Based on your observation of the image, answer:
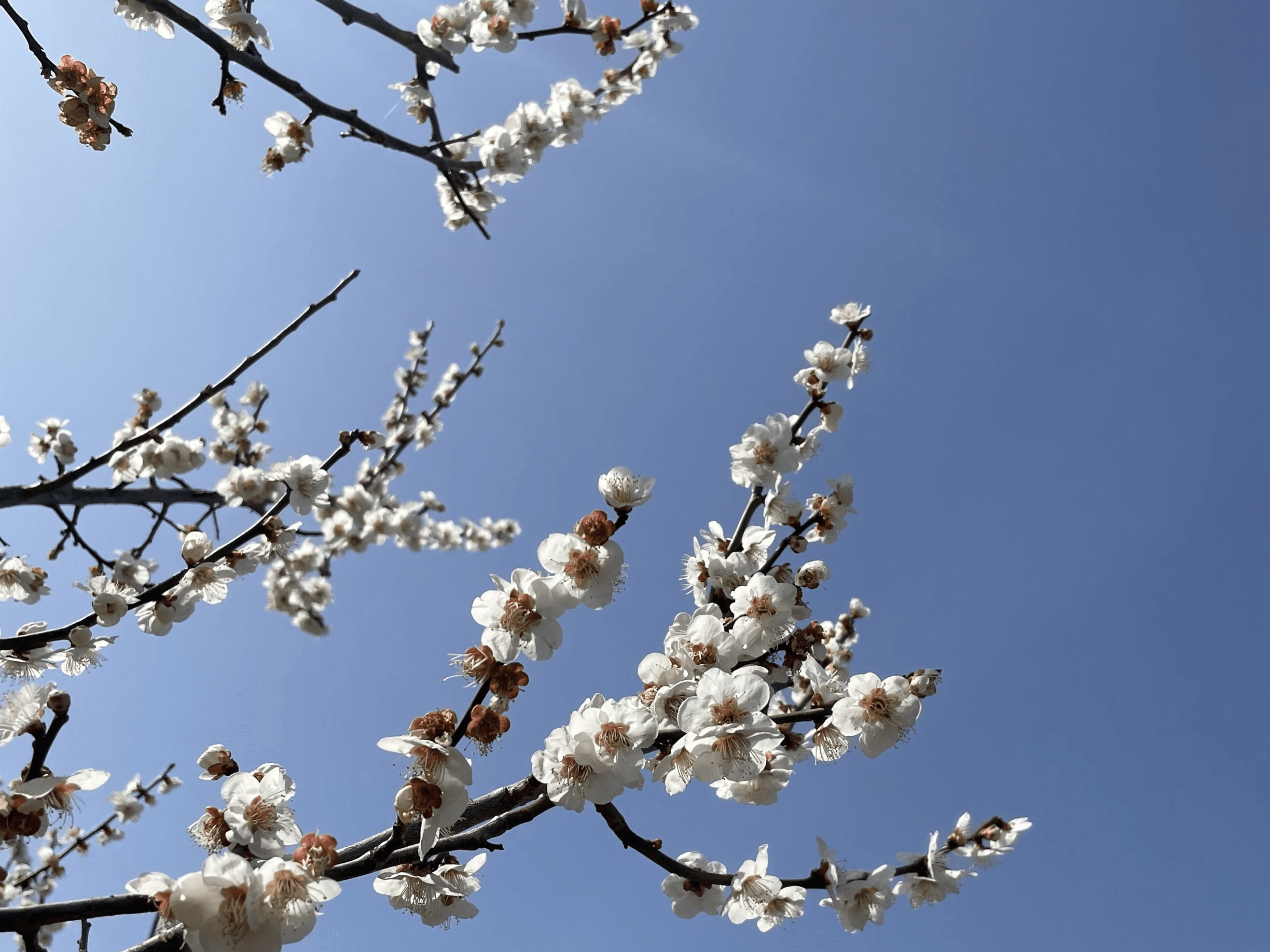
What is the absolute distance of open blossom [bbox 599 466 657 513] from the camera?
2.17 m

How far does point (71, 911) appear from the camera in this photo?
143cm

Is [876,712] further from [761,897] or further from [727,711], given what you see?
[761,897]

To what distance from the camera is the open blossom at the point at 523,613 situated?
2041mm

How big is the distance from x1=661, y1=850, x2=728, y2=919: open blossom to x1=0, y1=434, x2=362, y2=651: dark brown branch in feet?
8.17

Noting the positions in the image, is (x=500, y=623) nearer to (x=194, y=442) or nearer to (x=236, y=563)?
(x=236, y=563)

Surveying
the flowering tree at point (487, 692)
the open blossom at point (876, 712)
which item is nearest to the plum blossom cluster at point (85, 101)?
the flowering tree at point (487, 692)

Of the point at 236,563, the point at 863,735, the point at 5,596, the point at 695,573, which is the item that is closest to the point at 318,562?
the point at 5,596

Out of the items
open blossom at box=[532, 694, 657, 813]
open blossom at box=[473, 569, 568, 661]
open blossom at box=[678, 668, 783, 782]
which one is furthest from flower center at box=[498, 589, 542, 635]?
open blossom at box=[678, 668, 783, 782]

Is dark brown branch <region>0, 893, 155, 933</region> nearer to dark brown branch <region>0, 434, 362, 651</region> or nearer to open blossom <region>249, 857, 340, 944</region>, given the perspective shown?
open blossom <region>249, 857, 340, 944</region>

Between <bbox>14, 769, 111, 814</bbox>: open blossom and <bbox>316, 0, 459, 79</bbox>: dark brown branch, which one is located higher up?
<bbox>316, 0, 459, 79</bbox>: dark brown branch

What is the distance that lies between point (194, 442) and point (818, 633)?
5340mm

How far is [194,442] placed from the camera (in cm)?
559

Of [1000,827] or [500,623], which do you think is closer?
[500,623]

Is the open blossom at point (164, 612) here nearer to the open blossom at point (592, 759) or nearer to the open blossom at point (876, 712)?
the open blossom at point (592, 759)
